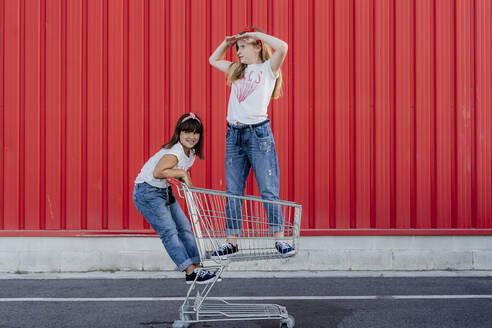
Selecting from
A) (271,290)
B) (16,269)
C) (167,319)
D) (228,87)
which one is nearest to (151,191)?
(167,319)

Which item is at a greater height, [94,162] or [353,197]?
[94,162]

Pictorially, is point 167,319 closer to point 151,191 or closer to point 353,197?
point 151,191

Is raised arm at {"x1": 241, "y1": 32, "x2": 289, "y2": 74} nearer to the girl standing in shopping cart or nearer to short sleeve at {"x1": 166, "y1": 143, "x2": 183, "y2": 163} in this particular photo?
the girl standing in shopping cart

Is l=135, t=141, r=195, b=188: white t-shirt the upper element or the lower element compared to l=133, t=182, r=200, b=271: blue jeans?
upper

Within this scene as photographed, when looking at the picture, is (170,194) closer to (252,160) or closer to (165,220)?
(165,220)

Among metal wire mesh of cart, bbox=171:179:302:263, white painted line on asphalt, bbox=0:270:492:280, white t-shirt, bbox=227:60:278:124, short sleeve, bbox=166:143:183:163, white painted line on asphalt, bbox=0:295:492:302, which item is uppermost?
white t-shirt, bbox=227:60:278:124

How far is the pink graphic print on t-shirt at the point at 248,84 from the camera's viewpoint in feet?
13.8

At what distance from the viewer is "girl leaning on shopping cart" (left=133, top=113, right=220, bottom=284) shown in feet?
12.8

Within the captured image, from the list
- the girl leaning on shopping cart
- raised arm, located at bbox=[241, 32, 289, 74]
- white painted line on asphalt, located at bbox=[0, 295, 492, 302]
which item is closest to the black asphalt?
white painted line on asphalt, located at bbox=[0, 295, 492, 302]

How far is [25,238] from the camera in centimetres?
626

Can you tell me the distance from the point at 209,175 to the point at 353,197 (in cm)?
195

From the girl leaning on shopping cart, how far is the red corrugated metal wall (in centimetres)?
227

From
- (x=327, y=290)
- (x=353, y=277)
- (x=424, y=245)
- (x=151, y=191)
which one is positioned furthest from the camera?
(x=424, y=245)

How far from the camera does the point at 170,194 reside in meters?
4.20
